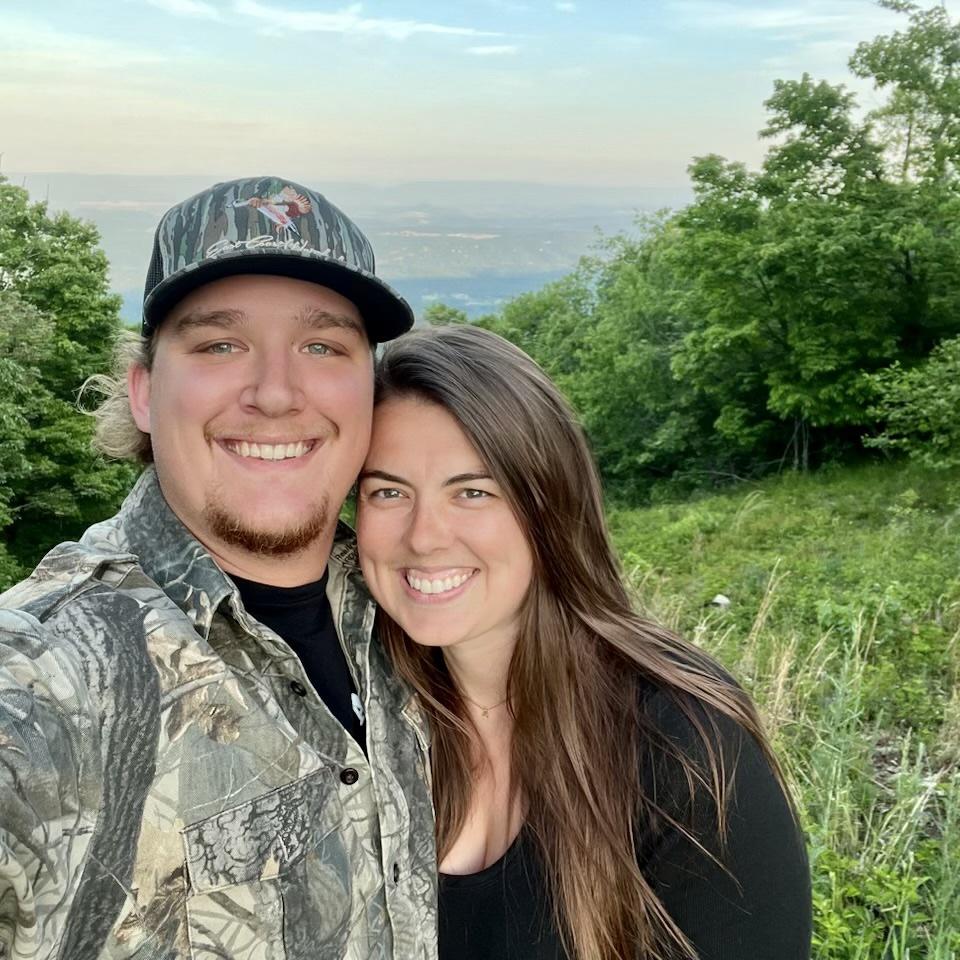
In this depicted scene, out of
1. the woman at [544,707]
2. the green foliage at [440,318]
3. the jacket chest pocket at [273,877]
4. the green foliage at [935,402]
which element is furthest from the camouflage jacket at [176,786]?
the green foliage at [935,402]

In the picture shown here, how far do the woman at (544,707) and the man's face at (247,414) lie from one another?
0.73 feet

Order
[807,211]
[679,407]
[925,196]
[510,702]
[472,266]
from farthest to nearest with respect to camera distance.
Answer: [679,407] → [472,266] → [807,211] → [925,196] → [510,702]

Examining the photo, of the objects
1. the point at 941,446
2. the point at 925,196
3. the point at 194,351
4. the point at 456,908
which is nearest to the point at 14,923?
the point at 456,908

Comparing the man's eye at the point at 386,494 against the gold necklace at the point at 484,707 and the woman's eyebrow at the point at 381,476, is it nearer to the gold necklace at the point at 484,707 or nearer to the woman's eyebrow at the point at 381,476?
the woman's eyebrow at the point at 381,476

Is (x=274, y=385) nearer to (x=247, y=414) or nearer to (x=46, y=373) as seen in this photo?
(x=247, y=414)

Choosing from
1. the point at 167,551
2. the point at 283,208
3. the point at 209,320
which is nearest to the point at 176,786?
the point at 167,551

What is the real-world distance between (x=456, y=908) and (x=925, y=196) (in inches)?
837

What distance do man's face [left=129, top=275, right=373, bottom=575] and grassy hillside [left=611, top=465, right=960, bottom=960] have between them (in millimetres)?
2446

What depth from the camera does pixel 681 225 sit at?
2366 cm

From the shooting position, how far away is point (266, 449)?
205 cm

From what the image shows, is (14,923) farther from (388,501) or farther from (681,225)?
(681,225)

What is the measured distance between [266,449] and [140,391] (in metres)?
0.44

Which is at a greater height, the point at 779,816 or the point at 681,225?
the point at 681,225

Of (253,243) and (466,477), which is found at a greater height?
(253,243)
